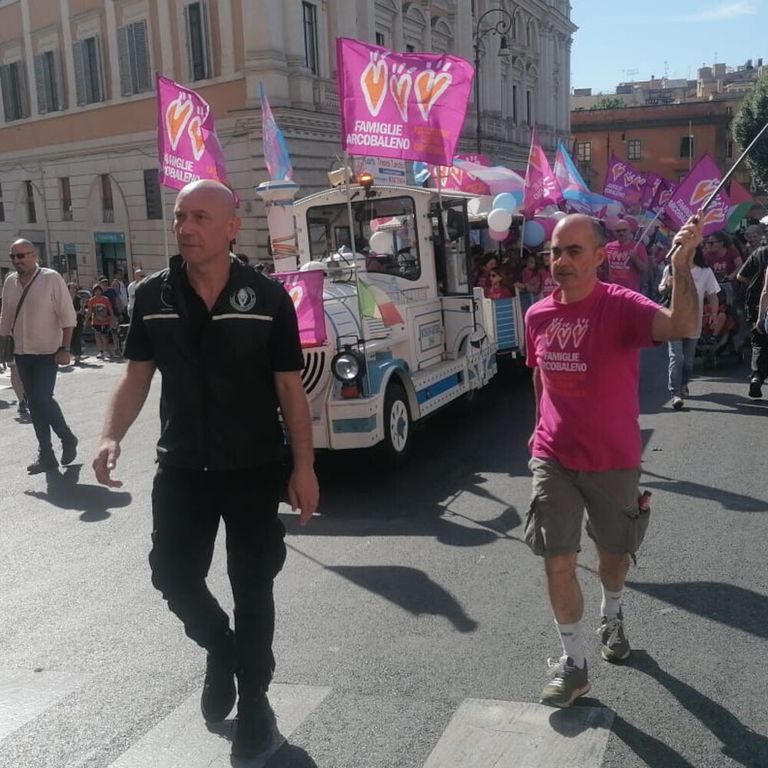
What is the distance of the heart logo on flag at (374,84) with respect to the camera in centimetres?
781

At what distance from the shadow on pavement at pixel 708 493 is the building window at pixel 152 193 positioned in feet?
75.6

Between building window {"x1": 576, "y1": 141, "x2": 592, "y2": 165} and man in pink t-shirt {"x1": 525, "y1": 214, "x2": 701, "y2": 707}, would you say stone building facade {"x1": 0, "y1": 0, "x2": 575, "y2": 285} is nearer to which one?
man in pink t-shirt {"x1": 525, "y1": 214, "x2": 701, "y2": 707}

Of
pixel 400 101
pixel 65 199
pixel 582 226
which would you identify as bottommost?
pixel 582 226

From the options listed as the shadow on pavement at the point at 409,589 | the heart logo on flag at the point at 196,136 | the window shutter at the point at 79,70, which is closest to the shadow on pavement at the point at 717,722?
the shadow on pavement at the point at 409,589

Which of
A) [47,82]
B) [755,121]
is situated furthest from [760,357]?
[755,121]

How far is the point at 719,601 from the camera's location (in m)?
4.66

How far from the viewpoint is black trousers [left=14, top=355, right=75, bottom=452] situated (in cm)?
806

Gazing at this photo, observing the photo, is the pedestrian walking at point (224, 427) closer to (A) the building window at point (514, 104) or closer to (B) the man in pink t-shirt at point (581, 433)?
(B) the man in pink t-shirt at point (581, 433)

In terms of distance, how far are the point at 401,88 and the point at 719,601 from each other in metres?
5.34

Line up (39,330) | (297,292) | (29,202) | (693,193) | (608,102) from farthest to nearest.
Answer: (608,102)
(29,202)
(693,193)
(39,330)
(297,292)

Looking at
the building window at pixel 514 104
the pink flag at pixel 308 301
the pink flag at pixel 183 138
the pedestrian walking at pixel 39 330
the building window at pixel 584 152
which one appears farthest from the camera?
the building window at pixel 584 152

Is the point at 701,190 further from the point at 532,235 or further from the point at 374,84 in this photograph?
the point at 374,84

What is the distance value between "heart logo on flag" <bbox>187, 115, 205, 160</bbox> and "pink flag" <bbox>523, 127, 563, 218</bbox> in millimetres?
5562

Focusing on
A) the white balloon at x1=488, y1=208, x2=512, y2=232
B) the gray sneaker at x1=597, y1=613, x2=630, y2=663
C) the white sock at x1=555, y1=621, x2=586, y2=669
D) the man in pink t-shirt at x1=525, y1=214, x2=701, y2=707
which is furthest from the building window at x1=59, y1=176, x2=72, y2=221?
the white sock at x1=555, y1=621, x2=586, y2=669
